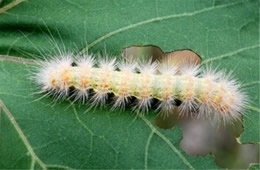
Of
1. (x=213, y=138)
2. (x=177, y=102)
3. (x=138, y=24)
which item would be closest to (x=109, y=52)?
(x=138, y=24)

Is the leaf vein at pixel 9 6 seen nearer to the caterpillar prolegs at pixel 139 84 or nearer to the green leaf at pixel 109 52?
the green leaf at pixel 109 52

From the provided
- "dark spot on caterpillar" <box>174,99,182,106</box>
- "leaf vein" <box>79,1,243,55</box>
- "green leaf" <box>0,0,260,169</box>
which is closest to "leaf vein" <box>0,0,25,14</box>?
"green leaf" <box>0,0,260,169</box>

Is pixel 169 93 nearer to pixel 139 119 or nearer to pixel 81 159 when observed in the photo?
pixel 139 119

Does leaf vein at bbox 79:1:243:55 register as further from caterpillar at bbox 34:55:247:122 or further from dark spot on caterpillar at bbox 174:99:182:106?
dark spot on caterpillar at bbox 174:99:182:106

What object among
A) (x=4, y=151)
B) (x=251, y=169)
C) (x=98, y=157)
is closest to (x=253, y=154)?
(x=251, y=169)

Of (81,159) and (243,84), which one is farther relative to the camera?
(243,84)

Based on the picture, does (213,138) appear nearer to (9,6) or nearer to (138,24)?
(138,24)
